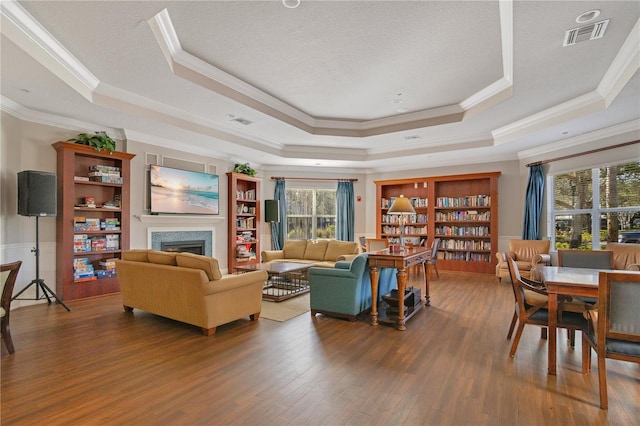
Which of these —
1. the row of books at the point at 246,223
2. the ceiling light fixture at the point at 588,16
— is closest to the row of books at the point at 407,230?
the row of books at the point at 246,223

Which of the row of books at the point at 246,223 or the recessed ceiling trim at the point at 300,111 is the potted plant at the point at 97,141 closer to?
the recessed ceiling trim at the point at 300,111

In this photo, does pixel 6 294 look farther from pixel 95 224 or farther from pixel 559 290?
pixel 559 290

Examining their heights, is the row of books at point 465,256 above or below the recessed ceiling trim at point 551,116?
below

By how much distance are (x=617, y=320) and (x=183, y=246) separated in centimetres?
651

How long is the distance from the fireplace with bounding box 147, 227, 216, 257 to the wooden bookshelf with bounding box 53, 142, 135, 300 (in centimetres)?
52

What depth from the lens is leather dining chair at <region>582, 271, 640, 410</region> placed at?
213 centimetres

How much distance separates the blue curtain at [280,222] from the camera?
8.72m

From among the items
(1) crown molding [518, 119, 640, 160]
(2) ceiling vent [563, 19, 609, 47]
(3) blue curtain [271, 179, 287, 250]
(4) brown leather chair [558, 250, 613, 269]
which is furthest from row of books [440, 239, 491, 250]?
(2) ceiling vent [563, 19, 609, 47]

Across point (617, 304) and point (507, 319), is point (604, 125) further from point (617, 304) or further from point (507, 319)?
point (617, 304)

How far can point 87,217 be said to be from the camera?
5387 millimetres

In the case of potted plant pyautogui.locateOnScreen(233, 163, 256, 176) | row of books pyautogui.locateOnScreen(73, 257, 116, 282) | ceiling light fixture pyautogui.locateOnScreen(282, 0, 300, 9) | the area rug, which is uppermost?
ceiling light fixture pyautogui.locateOnScreen(282, 0, 300, 9)

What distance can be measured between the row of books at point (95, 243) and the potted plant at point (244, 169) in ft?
9.81

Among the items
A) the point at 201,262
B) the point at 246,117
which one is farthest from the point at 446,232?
the point at 201,262

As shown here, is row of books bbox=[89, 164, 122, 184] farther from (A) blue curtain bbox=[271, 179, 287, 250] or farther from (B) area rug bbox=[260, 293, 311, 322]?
(A) blue curtain bbox=[271, 179, 287, 250]
